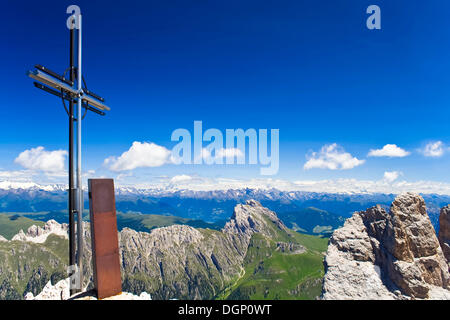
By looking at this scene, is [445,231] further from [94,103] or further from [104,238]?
[94,103]

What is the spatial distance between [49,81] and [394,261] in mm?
50901

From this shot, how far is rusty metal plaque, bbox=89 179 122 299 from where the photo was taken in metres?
9.18

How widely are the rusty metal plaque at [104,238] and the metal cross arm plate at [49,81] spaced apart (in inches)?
150

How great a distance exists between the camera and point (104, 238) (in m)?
9.41

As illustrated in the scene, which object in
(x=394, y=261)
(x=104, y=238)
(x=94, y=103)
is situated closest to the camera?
(x=104, y=238)

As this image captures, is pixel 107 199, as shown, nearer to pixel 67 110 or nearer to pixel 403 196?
pixel 67 110

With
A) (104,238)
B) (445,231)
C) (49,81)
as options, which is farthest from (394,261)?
(49,81)

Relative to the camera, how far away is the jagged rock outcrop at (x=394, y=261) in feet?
122

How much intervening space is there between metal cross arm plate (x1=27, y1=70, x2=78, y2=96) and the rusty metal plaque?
3812 millimetres

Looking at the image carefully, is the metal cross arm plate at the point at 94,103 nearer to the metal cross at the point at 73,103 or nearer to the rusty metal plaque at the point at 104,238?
the metal cross at the point at 73,103

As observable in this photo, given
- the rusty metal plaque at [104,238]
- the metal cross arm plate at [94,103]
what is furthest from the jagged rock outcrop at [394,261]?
the metal cross arm plate at [94,103]
